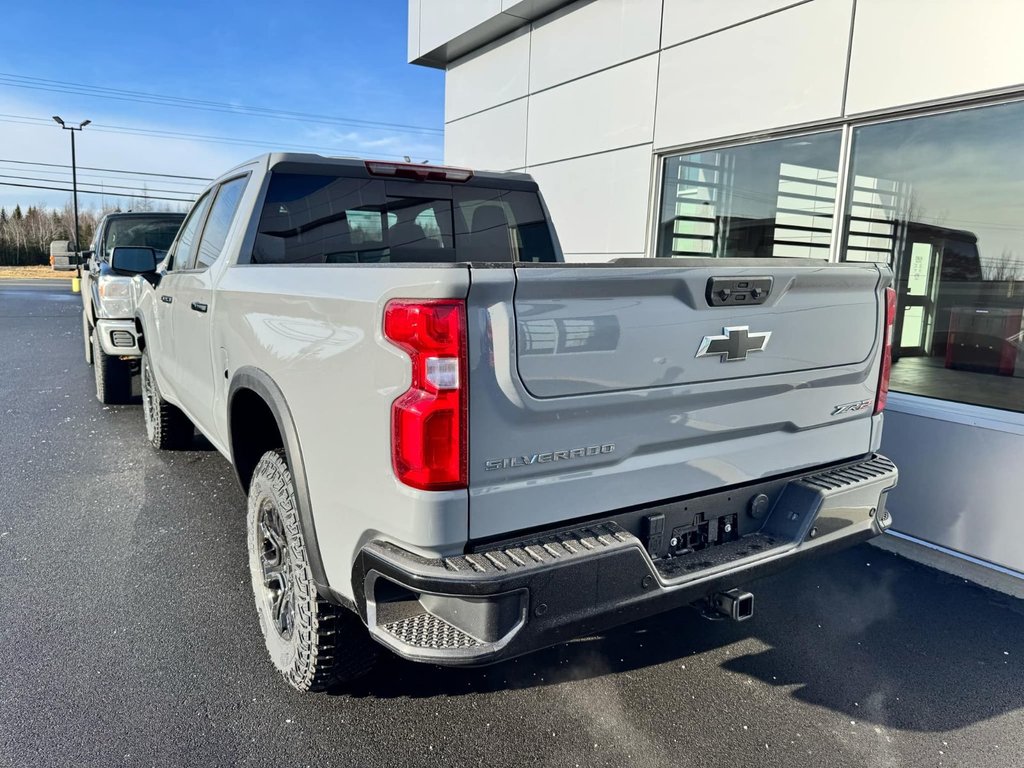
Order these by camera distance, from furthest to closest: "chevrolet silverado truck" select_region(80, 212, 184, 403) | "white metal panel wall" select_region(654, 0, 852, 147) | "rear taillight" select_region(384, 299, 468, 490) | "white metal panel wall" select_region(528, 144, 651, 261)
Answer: "white metal panel wall" select_region(528, 144, 651, 261) < "chevrolet silverado truck" select_region(80, 212, 184, 403) < "white metal panel wall" select_region(654, 0, 852, 147) < "rear taillight" select_region(384, 299, 468, 490)

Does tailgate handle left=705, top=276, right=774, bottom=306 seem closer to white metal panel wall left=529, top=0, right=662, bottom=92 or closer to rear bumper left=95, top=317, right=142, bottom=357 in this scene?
white metal panel wall left=529, top=0, right=662, bottom=92

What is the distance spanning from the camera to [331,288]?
2.37 metres

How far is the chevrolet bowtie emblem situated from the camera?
2412 millimetres

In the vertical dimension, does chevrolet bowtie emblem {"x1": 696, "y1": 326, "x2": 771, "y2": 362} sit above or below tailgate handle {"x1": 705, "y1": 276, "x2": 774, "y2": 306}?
below

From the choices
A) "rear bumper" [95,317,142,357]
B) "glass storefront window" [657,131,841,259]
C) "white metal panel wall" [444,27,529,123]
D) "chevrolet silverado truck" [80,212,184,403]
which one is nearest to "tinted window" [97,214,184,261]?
"chevrolet silverado truck" [80,212,184,403]

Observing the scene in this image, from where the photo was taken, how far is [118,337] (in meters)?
7.11

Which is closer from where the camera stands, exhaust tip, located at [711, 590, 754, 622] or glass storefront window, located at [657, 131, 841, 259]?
exhaust tip, located at [711, 590, 754, 622]

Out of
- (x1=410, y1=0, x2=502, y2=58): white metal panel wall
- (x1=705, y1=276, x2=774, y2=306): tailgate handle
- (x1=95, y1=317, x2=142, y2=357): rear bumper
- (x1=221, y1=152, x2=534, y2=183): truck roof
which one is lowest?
(x1=95, y1=317, x2=142, y2=357): rear bumper

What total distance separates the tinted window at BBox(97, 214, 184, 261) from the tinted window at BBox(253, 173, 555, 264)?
19.5 ft

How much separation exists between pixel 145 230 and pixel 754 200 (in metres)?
7.04

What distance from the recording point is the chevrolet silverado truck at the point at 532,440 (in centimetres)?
201

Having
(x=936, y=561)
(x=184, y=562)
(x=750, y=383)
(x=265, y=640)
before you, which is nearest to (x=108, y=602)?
(x=184, y=562)

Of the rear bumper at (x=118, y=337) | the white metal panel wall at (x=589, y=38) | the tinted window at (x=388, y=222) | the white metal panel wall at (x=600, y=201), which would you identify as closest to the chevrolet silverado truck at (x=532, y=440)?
the tinted window at (x=388, y=222)

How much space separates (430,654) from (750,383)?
1423 mm
